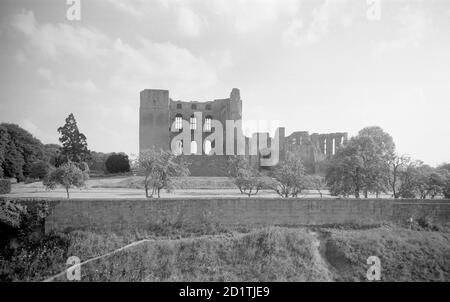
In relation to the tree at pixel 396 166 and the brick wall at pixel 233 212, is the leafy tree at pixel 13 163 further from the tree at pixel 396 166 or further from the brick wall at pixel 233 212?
the tree at pixel 396 166

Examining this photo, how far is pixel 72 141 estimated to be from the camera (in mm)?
41094

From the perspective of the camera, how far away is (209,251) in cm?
1458

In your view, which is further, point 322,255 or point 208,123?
point 208,123

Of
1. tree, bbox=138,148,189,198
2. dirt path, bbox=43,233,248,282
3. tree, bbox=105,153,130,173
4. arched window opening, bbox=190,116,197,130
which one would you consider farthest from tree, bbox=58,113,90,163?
dirt path, bbox=43,233,248,282

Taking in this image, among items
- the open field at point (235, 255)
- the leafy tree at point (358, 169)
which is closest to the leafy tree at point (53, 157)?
the open field at point (235, 255)

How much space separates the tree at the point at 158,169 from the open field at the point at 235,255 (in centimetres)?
464

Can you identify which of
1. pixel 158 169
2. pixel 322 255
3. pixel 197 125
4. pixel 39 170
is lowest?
pixel 322 255

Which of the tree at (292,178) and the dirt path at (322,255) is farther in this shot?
the tree at (292,178)

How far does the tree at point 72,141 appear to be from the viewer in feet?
133

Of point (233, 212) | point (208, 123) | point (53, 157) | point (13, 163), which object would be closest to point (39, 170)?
point (13, 163)

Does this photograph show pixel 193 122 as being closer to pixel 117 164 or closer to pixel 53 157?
pixel 117 164

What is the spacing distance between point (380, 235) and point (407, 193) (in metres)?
7.99

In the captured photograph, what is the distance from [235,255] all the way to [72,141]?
34.6 m
